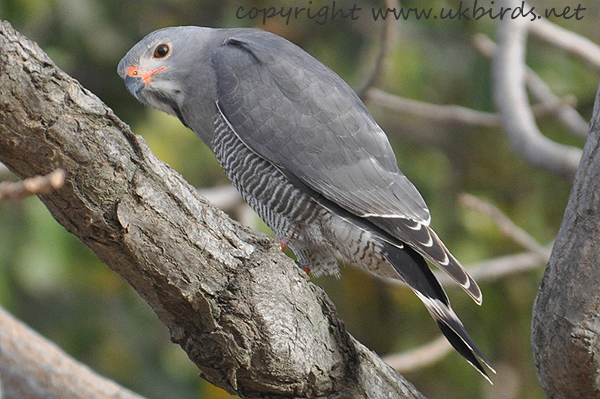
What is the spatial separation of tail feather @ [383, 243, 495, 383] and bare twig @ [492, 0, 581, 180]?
4.66 feet

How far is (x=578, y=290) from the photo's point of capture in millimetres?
2100

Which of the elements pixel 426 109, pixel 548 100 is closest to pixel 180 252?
pixel 426 109

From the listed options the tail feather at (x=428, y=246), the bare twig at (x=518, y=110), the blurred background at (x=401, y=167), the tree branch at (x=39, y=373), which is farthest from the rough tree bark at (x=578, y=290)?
the blurred background at (x=401, y=167)

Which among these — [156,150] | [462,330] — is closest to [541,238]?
[156,150]

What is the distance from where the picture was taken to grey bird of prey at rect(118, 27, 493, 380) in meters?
2.92

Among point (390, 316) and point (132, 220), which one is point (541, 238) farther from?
point (132, 220)

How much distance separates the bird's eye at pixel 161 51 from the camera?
11.3ft

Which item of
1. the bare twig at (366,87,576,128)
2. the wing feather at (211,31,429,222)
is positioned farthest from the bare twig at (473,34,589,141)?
the wing feather at (211,31,429,222)

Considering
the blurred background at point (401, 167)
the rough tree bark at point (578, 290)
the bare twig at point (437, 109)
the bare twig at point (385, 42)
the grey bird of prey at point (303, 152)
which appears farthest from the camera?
the blurred background at point (401, 167)

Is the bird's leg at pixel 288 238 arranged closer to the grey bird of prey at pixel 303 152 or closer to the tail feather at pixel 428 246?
the grey bird of prey at pixel 303 152

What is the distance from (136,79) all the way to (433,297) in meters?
1.70

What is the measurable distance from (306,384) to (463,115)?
9.31 ft

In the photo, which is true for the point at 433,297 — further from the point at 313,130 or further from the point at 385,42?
the point at 385,42

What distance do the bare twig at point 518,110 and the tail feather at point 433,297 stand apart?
1419 millimetres
